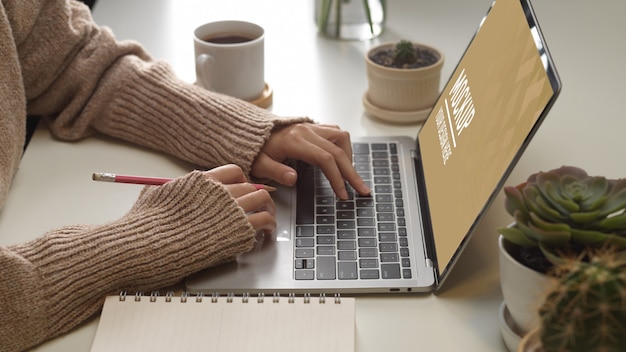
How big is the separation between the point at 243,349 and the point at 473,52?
18.0 inches

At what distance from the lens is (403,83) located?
1085 mm

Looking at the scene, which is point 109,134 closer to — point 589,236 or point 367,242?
point 367,242

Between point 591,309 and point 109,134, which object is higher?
point 591,309

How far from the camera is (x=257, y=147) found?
96cm

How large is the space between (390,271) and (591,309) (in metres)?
0.35

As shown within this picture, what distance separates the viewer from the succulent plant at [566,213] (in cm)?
60

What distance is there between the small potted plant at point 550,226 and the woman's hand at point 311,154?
0.98 ft

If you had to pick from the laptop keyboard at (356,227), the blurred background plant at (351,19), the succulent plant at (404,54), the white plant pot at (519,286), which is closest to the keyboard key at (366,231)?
the laptop keyboard at (356,227)

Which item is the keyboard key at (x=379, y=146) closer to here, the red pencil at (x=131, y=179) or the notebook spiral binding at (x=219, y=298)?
the red pencil at (x=131, y=179)

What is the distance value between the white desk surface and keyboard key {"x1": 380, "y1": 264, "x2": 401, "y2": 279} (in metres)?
0.02

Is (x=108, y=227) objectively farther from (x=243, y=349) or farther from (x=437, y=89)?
(x=437, y=89)

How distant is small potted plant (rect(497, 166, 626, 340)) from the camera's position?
60cm

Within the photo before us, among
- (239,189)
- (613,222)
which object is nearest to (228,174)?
(239,189)

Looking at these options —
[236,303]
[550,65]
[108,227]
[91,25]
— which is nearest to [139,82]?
[91,25]
